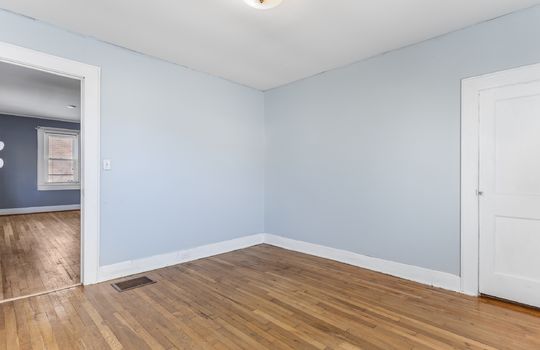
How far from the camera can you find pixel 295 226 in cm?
435

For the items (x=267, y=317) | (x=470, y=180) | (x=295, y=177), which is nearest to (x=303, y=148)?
(x=295, y=177)

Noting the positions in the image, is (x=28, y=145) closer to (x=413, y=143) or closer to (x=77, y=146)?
(x=77, y=146)

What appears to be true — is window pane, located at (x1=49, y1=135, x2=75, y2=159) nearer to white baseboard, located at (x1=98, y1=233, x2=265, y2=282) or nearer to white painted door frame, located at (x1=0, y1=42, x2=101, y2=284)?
white painted door frame, located at (x1=0, y1=42, x2=101, y2=284)

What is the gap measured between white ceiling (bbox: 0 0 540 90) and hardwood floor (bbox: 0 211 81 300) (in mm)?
2663

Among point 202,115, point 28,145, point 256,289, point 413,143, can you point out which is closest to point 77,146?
point 28,145

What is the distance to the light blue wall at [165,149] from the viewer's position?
3.10m

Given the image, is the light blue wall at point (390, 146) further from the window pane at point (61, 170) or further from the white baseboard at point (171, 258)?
the window pane at point (61, 170)

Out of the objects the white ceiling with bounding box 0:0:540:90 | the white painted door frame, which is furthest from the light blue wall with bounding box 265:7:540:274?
the white painted door frame

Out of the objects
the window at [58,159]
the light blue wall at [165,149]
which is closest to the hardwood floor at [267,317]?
the light blue wall at [165,149]

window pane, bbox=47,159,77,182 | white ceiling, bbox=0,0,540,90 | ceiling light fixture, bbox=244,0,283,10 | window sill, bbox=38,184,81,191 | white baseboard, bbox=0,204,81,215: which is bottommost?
white baseboard, bbox=0,204,81,215

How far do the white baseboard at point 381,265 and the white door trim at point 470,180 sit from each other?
0.46 feet

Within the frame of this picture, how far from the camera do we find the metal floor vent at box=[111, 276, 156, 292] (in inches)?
113

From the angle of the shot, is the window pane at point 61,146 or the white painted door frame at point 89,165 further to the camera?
the window pane at point 61,146

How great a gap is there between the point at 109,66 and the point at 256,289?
2918 mm
